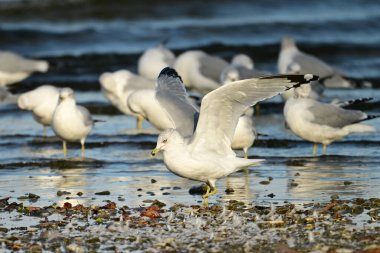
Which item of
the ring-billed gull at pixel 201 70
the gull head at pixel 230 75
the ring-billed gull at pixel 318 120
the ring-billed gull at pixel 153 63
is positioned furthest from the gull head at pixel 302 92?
the ring-billed gull at pixel 153 63

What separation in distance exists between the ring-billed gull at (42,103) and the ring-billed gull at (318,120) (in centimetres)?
310

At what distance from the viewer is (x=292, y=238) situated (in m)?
6.23

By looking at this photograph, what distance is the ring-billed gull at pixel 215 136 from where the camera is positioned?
7.21m

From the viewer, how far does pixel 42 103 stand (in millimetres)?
11875

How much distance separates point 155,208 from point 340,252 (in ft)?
6.20

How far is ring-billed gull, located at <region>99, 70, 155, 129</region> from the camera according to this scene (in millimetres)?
13352

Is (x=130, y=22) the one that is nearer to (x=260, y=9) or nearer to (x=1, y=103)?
(x=260, y=9)

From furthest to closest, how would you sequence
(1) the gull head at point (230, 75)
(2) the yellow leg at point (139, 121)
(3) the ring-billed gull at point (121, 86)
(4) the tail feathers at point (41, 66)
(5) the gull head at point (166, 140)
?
(4) the tail feathers at point (41, 66) < (3) the ring-billed gull at point (121, 86) < (1) the gull head at point (230, 75) < (2) the yellow leg at point (139, 121) < (5) the gull head at point (166, 140)

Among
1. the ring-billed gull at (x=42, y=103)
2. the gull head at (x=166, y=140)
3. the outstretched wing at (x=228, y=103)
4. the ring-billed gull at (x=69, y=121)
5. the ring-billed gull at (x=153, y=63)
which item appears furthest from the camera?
the ring-billed gull at (x=153, y=63)

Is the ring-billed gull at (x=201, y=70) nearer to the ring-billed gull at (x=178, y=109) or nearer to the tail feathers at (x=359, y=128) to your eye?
the tail feathers at (x=359, y=128)

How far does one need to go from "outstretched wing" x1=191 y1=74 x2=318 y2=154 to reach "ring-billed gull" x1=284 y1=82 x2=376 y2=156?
2.70m

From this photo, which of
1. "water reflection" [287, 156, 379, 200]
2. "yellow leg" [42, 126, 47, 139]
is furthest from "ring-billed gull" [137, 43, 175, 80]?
"water reflection" [287, 156, 379, 200]

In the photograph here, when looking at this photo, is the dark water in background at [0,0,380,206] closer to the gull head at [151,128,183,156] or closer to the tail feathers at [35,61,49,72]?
the tail feathers at [35,61,49,72]

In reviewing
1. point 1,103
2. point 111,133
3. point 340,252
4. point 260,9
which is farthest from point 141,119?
point 260,9
